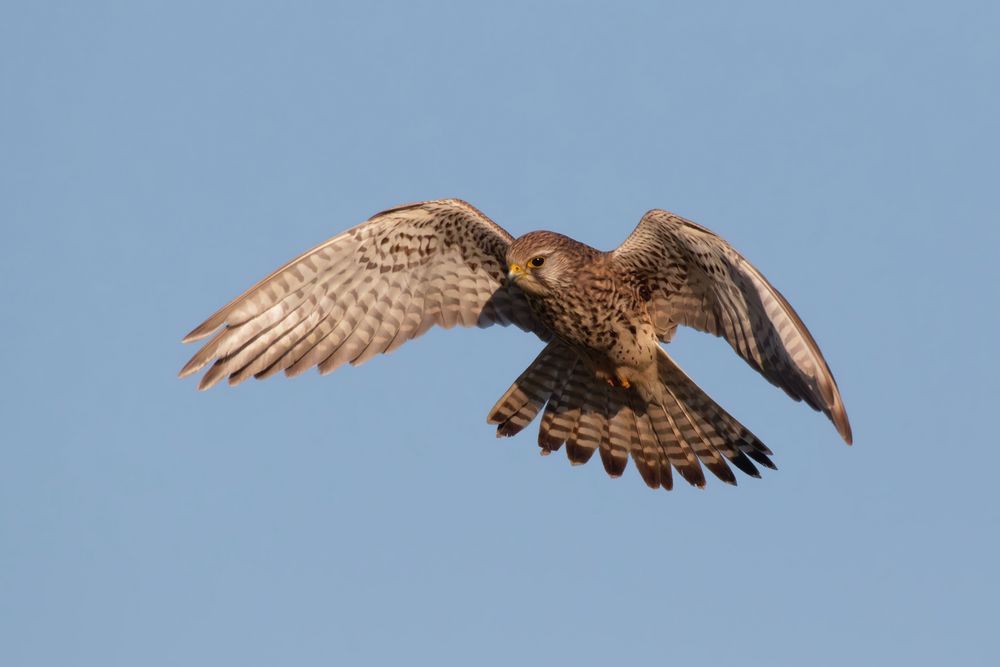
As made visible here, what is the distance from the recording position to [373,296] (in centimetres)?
1070

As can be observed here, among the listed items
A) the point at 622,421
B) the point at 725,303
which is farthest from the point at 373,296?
the point at 725,303

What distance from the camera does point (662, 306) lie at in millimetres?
10461

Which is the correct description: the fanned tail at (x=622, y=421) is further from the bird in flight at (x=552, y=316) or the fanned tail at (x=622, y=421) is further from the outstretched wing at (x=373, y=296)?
the outstretched wing at (x=373, y=296)

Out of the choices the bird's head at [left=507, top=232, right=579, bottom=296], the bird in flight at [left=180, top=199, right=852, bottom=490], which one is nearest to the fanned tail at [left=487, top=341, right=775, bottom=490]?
the bird in flight at [left=180, top=199, right=852, bottom=490]

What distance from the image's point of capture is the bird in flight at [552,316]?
32.8 feet

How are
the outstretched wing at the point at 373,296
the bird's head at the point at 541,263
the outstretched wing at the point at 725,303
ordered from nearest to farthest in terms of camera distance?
the outstretched wing at the point at 725,303 → the bird's head at the point at 541,263 → the outstretched wing at the point at 373,296

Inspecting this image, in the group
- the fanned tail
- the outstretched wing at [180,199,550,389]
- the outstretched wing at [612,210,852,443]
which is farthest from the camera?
the fanned tail

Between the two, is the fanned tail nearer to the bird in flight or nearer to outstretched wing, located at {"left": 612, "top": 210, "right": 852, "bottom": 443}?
the bird in flight

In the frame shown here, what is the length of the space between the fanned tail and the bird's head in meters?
0.92

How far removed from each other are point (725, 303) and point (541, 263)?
131cm

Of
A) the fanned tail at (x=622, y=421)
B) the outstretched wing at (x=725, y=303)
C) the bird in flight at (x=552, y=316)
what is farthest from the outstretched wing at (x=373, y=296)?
the outstretched wing at (x=725, y=303)

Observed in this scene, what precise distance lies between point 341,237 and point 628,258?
6.90 feet

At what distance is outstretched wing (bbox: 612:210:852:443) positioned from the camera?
883 cm

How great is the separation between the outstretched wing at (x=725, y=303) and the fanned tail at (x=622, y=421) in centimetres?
60
